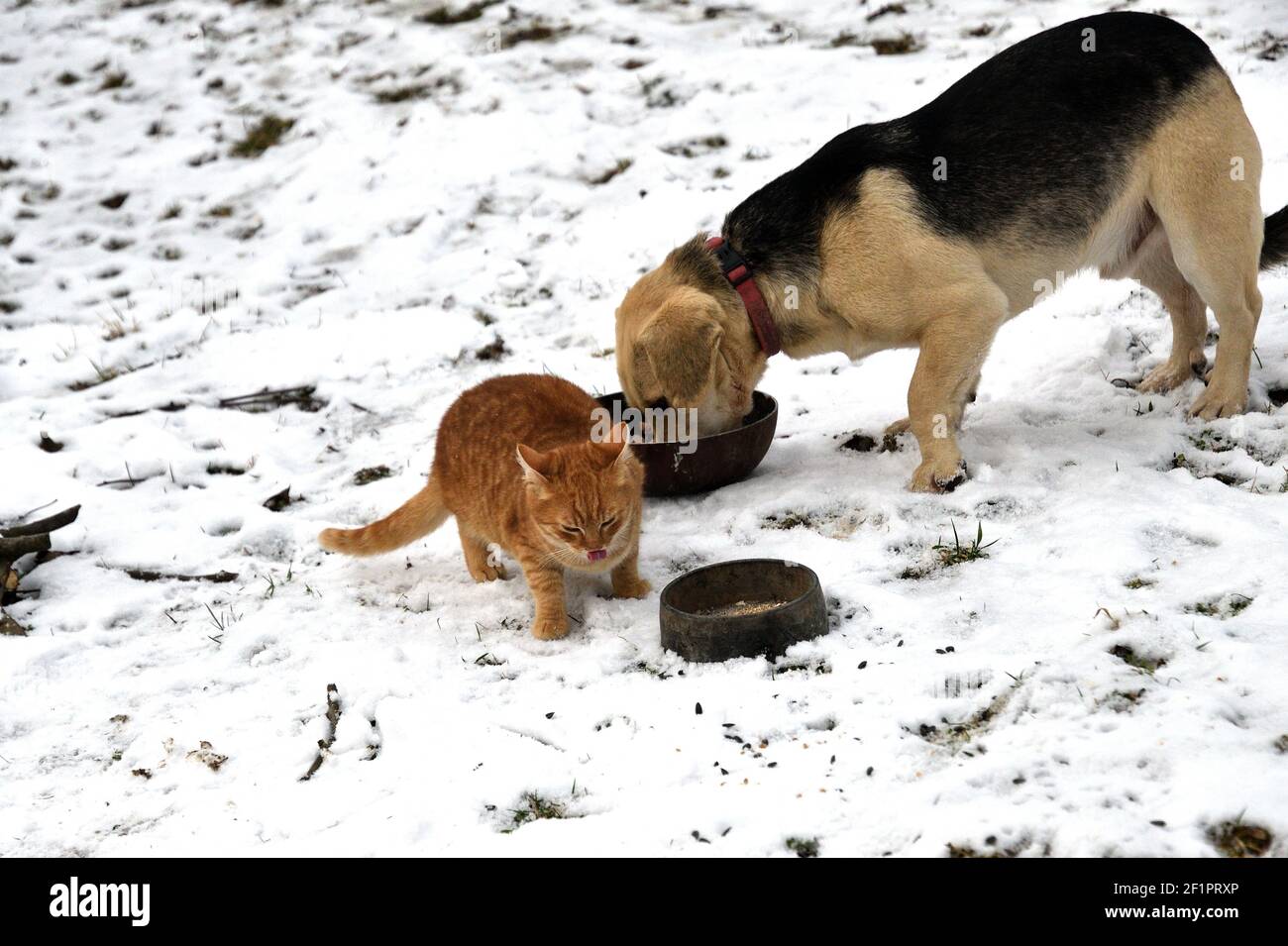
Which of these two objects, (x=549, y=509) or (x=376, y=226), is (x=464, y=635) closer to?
(x=549, y=509)

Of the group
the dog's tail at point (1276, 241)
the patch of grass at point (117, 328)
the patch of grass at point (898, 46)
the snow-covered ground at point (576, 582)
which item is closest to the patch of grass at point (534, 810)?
the snow-covered ground at point (576, 582)

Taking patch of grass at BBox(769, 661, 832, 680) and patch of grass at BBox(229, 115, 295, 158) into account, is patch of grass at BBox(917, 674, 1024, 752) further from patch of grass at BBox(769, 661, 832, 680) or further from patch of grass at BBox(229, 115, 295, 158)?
patch of grass at BBox(229, 115, 295, 158)

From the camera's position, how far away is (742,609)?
4027 millimetres

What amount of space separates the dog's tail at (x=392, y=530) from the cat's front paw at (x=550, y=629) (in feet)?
2.85

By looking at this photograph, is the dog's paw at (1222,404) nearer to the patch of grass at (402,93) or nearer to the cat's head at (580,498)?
the cat's head at (580,498)

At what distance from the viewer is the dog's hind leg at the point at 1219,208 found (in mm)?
4730

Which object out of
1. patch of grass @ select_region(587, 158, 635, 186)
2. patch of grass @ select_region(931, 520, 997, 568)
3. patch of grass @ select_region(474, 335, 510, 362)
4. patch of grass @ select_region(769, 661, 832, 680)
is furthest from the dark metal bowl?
patch of grass @ select_region(587, 158, 635, 186)

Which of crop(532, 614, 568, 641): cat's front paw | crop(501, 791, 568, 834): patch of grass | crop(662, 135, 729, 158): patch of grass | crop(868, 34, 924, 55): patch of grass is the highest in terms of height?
crop(868, 34, 924, 55): patch of grass

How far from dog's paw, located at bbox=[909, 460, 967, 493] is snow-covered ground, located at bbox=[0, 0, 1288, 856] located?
0.13 metres

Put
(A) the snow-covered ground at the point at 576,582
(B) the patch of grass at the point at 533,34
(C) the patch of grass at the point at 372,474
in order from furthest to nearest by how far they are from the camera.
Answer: (B) the patch of grass at the point at 533,34
(C) the patch of grass at the point at 372,474
(A) the snow-covered ground at the point at 576,582

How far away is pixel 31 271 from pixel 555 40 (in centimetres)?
513

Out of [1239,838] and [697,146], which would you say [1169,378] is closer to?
[1239,838]

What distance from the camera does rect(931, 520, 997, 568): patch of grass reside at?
13.2 feet

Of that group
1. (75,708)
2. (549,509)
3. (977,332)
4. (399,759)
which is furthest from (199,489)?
(977,332)
